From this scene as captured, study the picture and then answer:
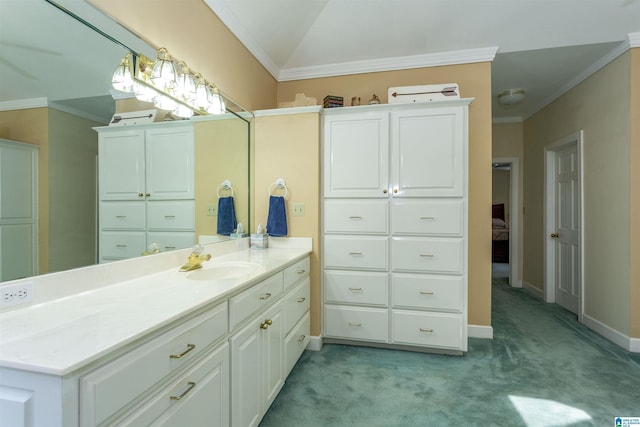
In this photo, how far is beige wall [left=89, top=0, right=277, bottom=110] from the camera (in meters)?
1.50

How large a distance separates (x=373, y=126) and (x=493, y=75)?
1.81 meters

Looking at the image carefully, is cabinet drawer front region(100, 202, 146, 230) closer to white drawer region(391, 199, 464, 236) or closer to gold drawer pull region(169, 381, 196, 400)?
gold drawer pull region(169, 381, 196, 400)

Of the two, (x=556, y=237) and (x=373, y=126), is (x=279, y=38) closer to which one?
(x=373, y=126)

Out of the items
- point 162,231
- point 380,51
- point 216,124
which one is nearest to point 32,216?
point 162,231

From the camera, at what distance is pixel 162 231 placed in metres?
1.62

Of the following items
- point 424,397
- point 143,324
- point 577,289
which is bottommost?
point 424,397

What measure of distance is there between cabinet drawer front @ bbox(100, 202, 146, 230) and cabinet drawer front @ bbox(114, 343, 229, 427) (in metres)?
0.74

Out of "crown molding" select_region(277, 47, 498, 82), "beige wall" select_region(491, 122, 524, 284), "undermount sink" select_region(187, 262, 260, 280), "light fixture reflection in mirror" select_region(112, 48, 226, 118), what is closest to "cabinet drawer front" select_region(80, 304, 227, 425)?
"undermount sink" select_region(187, 262, 260, 280)

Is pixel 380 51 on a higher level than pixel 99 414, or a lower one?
higher

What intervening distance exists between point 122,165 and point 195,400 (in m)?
1.07

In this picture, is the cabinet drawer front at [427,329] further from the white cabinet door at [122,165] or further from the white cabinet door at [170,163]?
the white cabinet door at [122,165]

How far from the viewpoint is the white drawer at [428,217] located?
2295mm

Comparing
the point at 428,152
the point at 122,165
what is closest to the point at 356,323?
the point at 428,152

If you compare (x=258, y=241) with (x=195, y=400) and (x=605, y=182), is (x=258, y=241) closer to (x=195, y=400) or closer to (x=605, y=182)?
(x=195, y=400)
